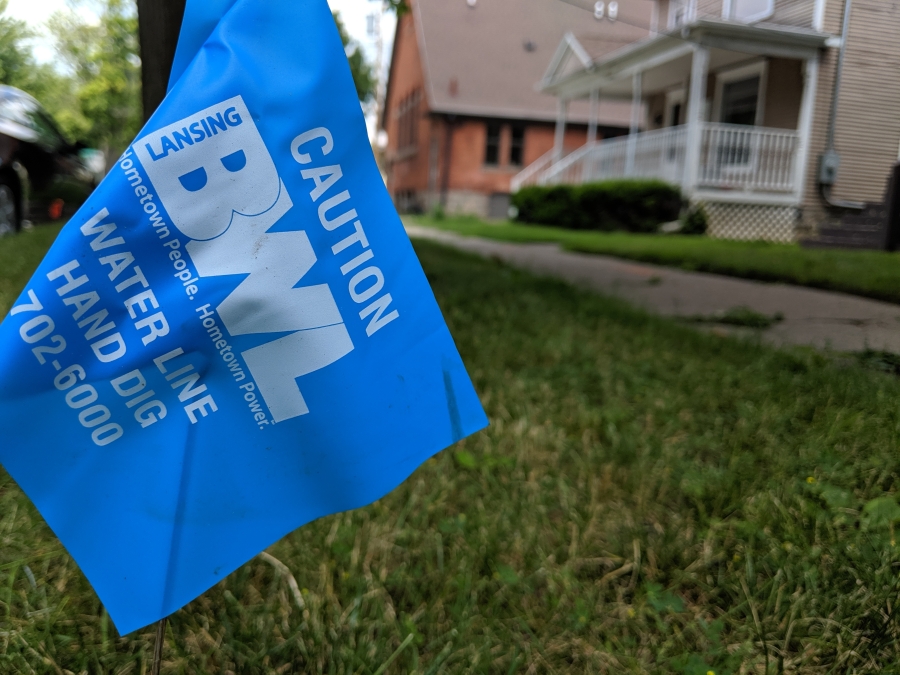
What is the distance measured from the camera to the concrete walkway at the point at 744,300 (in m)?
2.58

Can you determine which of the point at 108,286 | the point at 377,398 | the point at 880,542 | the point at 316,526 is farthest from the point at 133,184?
the point at 880,542

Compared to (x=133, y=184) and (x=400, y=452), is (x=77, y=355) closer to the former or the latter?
(x=133, y=184)

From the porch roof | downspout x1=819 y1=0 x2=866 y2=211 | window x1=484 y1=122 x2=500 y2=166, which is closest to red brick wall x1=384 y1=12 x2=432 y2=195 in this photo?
window x1=484 y1=122 x2=500 y2=166

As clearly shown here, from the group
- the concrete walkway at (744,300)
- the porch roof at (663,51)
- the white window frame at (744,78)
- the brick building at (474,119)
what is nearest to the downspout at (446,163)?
the brick building at (474,119)

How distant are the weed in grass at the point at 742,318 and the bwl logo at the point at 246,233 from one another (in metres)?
3.02

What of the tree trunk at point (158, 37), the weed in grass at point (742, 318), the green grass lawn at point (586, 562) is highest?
the tree trunk at point (158, 37)

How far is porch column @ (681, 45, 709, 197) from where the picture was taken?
11.3 meters

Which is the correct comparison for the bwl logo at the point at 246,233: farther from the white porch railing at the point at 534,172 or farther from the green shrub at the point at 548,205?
the white porch railing at the point at 534,172

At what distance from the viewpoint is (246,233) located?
3.05 ft

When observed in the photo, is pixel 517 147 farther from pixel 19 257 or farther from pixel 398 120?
pixel 19 257

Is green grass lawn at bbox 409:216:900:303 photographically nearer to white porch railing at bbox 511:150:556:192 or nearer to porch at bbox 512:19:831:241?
porch at bbox 512:19:831:241

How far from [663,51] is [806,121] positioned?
35.6 feet

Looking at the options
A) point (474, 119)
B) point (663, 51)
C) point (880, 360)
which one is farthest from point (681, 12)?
point (474, 119)

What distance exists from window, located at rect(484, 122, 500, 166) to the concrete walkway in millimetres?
16142
